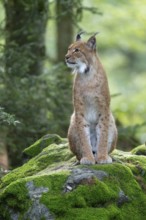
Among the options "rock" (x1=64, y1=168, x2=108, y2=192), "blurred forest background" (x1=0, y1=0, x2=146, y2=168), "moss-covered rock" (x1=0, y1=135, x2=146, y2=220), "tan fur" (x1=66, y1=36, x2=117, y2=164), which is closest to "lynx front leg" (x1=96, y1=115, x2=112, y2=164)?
"tan fur" (x1=66, y1=36, x2=117, y2=164)

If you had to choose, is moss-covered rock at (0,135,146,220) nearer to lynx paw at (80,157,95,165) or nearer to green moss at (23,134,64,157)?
lynx paw at (80,157,95,165)

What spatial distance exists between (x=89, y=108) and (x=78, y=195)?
120cm

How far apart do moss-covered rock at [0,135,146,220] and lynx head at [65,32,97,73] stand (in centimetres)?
119

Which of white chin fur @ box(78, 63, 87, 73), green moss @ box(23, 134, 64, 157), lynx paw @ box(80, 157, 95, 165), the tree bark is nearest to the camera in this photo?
lynx paw @ box(80, 157, 95, 165)

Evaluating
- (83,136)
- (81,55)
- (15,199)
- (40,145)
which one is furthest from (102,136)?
(40,145)

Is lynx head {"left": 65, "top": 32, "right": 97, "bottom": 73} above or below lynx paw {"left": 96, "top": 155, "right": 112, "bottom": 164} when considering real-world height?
above

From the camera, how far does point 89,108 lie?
298 inches

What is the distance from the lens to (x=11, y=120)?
7160mm

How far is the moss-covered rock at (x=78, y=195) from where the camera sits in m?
6.71

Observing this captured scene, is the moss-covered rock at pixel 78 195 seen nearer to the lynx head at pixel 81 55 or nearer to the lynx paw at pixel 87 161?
the lynx paw at pixel 87 161

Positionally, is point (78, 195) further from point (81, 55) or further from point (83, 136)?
point (81, 55)

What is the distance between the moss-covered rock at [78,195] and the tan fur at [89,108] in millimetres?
290

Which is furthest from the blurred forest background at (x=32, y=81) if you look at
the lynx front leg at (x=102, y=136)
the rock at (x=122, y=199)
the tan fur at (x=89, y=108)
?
the rock at (x=122, y=199)

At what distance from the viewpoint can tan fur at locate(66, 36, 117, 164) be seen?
7.55 meters
